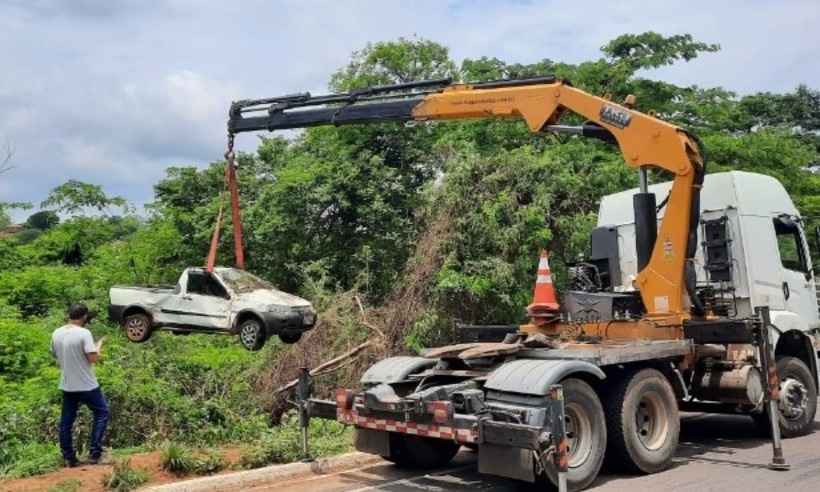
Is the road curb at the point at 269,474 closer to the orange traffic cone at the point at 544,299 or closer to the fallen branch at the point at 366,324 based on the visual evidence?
the orange traffic cone at the point at 544,299

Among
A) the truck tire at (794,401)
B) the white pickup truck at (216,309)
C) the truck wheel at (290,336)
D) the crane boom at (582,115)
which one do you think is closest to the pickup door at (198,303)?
the white pickup truck at (216,309)

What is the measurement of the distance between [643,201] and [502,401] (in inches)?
155

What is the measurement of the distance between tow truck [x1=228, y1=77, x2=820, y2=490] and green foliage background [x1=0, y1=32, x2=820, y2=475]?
7.32 ft

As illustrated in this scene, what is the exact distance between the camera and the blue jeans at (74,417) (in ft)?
26.0

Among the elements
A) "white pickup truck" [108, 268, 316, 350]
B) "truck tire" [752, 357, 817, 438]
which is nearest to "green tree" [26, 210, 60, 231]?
"white pickup truck" [108, 268, 316, 350]

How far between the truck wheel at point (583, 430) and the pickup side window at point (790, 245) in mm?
4583

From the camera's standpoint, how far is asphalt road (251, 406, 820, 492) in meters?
7.28

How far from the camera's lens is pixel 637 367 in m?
8.07

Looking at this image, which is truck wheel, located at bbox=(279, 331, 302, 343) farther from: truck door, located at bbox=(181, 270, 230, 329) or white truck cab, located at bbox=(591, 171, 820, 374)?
white truck cab, located at bbox=(591, 171, 820, 374)

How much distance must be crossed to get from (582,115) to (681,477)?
4.58m

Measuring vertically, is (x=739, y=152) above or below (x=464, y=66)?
below

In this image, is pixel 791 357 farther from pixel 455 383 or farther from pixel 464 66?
pixel 464 66

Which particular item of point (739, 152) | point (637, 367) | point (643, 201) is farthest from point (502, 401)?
point (739, 152)

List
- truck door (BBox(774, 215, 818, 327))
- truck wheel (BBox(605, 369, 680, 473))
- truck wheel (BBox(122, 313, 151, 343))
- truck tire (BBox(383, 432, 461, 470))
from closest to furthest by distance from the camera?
truck wheel (BBox(605, 369, 680, 473)) < truck tire (BBox(383, 432, 461, 470)) < truck door (BBox(774, 215, 818, 327)) < truck wheel (BBox(122, 313, 151, 343))
